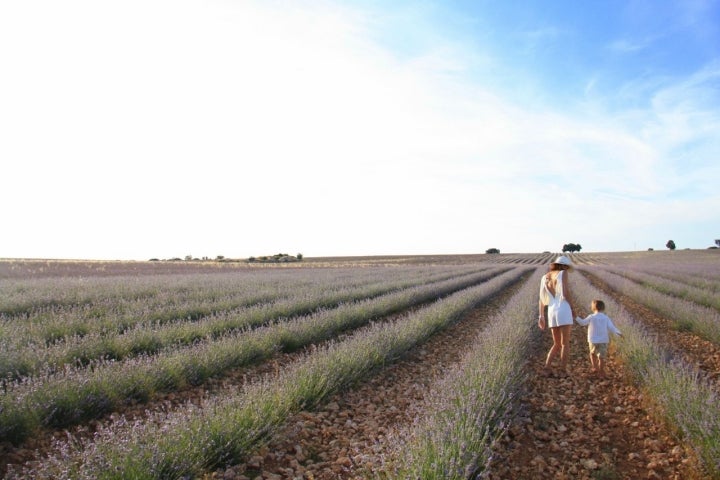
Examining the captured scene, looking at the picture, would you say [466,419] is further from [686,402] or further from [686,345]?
[686,345]

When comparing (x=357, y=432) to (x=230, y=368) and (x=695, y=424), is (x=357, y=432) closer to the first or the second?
(x=230, y=368)

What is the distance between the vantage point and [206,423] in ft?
10.8

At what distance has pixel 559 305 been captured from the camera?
6301 millimetres

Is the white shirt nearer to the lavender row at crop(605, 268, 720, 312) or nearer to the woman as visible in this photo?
the woman

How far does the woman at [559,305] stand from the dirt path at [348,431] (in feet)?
4.99

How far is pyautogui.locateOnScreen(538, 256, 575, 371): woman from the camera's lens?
20.6 ft

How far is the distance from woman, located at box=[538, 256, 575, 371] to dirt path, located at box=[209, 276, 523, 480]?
59.9 inches

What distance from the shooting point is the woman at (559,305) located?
20.6 feet

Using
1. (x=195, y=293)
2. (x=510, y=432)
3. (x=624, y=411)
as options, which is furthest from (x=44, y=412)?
(x=195, y=293)

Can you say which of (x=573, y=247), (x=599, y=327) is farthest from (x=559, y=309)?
(x=573, y=247)

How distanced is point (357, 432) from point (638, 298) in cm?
1262

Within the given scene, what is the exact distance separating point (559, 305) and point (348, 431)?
3805mm

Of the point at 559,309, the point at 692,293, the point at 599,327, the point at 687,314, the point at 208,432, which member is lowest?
the point at 208,432

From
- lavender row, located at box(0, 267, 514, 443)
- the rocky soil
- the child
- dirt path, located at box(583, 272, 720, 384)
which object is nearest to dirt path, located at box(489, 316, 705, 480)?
the rocky soil
